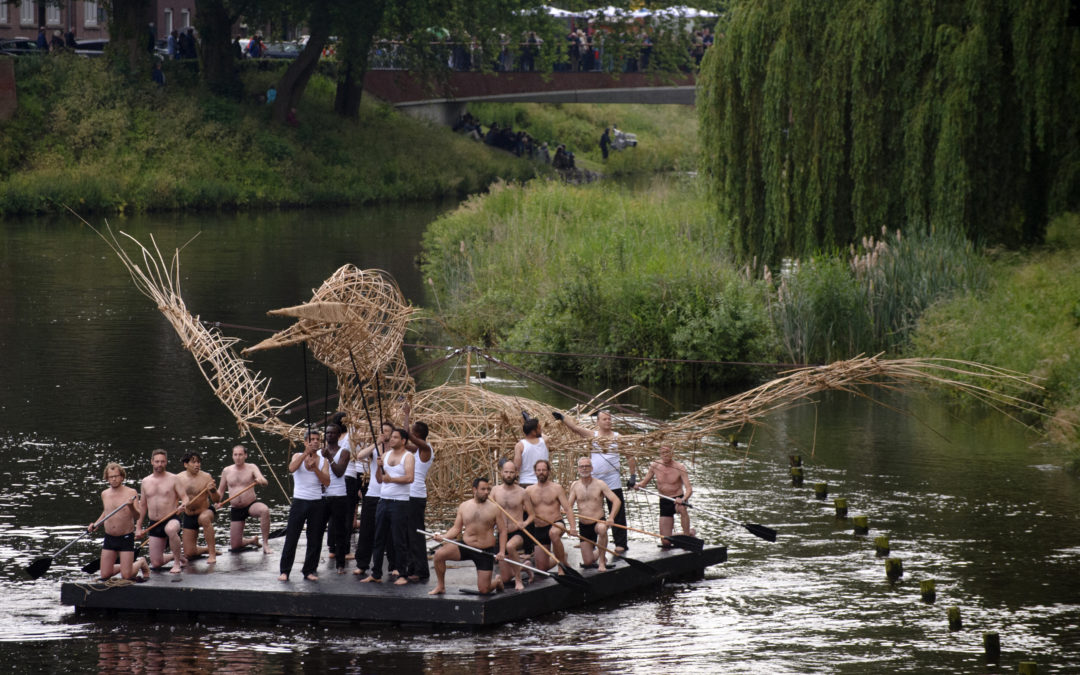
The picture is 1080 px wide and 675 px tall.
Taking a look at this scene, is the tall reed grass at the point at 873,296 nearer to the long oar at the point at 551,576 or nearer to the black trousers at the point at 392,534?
the long oar at the point at 551,576

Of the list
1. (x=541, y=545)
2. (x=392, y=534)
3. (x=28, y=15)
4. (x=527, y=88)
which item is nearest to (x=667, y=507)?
(x=541, y=545)

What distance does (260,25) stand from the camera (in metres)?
66.2

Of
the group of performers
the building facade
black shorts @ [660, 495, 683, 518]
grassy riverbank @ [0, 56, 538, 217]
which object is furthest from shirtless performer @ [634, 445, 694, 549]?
the building facade

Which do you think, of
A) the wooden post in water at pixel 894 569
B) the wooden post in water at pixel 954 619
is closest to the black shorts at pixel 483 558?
the wooden post in water at pixel 954 619

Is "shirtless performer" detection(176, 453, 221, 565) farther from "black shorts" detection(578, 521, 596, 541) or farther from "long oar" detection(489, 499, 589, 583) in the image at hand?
"black shorts" detection(578, 521, 596, 541)

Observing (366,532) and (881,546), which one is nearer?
(366,532)

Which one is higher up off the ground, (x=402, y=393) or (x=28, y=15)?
(x=28, y=15)

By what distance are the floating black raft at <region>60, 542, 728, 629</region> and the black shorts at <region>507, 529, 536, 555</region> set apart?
40 centimetres

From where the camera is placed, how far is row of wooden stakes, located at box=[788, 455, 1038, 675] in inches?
613

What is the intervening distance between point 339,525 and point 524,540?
6.85 feet

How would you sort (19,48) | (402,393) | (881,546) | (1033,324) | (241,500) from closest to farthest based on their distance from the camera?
(241,500) → (402,393) → (881,546) → (1033,324) → (19,48)

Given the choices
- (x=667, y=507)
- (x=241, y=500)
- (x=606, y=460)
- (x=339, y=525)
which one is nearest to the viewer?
(x=339, y=525)

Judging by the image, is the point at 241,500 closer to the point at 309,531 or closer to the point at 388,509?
the point at 309,531

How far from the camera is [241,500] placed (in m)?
17.9
